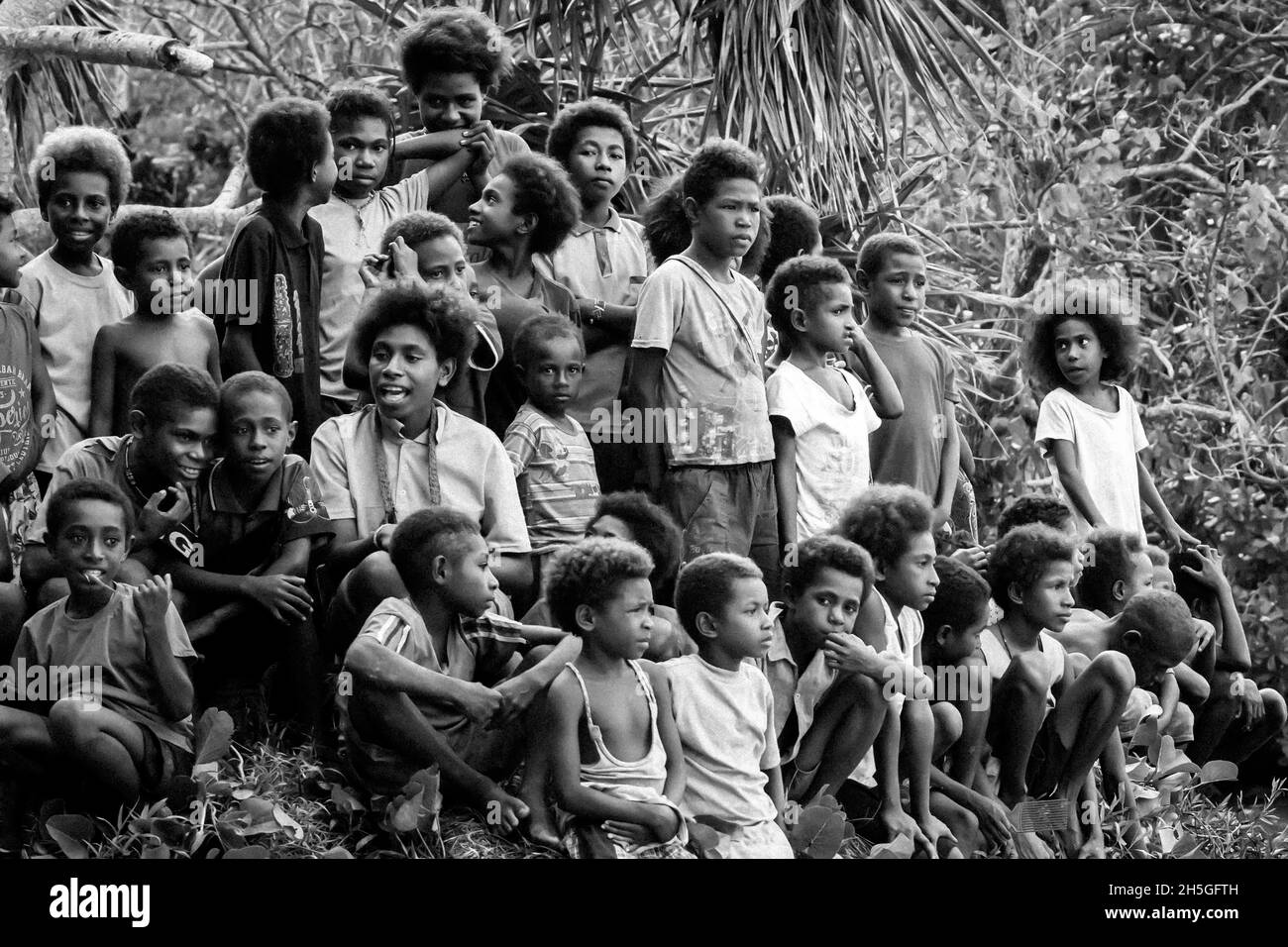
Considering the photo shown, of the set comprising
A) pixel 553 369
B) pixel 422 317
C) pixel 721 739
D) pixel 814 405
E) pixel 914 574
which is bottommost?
pixel 721 739

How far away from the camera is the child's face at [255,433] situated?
16.1ft

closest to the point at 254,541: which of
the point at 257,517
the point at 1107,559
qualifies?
Result: the point at 257,517

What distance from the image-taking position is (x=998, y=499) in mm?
9305

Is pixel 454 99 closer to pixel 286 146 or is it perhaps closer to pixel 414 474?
pixel 286 146

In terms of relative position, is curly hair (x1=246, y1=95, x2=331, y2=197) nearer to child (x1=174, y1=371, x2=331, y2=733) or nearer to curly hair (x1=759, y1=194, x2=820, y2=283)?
child (x1=174, y1=371, x2=331, y2=733)

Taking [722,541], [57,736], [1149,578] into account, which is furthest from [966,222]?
[57,736]

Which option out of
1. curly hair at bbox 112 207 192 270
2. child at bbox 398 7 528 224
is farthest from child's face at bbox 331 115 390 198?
curly hair at bbox 112 207 192 270

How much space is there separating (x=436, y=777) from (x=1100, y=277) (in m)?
5.66

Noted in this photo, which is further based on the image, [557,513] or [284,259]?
[284,259]

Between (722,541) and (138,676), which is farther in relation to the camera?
(722,541)

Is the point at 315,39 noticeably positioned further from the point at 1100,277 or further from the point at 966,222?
the point at 1100,277

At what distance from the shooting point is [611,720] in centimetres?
464

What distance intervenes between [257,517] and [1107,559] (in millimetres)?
2822

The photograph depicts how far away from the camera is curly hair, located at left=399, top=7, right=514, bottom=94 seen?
6.30m
